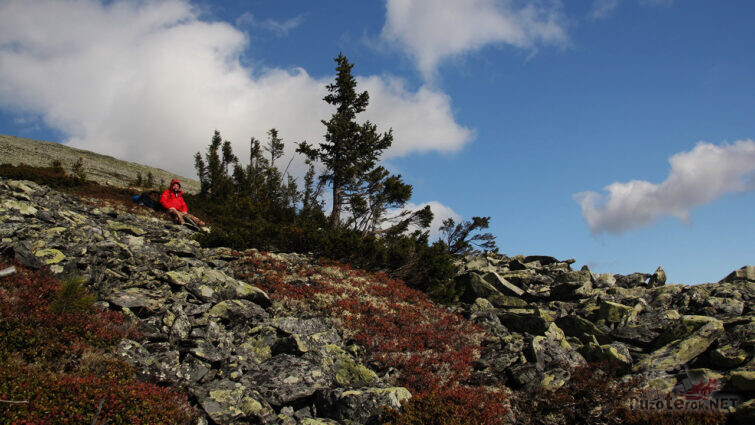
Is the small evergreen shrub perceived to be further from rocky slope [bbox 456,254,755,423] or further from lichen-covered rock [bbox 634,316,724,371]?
lichen-covered rock [bbox 634,316,724,371]

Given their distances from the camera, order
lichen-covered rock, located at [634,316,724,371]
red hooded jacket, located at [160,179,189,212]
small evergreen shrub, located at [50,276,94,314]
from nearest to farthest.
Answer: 1. small evergreen shrub, located at [50,276,94,314]
2. lichen-covered rock, located at [634,316,724,371]
3. red hooded jacket, located at [160,179,189,212]

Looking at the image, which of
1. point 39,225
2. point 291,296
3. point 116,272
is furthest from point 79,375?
point 39,225

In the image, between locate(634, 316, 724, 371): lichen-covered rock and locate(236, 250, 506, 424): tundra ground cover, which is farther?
locate(634, 316, 724, 371): lichen-covered rock

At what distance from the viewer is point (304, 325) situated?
10055 mm

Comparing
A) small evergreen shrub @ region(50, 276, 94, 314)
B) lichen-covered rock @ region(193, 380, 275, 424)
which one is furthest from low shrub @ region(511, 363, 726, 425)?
small evergreen shrub @ region(50, 276, 94, 314)

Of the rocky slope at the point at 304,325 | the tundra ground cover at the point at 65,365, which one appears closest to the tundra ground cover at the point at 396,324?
the rocky slope at the point at 304,325

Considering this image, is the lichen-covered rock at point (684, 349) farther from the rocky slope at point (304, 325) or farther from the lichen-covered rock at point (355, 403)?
the lichen-covered rock at point (355, 403)

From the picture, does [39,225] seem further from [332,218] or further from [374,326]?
[332,218]

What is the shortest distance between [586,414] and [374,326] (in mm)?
5299

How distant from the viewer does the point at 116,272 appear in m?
10.1

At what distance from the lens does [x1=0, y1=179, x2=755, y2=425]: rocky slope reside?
283 inches

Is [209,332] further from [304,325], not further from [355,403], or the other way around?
[355,403]

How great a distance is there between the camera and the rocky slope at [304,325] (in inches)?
283

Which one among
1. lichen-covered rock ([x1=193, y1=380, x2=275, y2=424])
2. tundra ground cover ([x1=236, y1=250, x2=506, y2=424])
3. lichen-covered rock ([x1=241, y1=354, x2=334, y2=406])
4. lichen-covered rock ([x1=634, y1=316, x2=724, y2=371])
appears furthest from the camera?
lichen-covered rock ([x1=634, y1=316, x2=724, y2=371])
